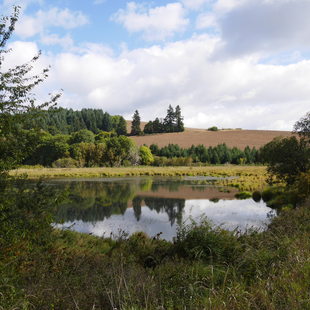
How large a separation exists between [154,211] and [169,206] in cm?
215

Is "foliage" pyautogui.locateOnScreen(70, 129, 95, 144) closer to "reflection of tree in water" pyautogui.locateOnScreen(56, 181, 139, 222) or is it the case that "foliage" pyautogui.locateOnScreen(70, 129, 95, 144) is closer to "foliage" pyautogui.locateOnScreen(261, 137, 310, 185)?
"reflection of tree in water" pyautogui.locateOnScreen(56, 181, 139, 222)

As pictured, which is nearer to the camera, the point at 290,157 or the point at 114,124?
the point at 290,157

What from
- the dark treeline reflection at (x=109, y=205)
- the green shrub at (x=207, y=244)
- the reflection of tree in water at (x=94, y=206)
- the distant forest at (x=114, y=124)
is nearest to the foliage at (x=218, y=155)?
the distant forest at (x=114, y=124)

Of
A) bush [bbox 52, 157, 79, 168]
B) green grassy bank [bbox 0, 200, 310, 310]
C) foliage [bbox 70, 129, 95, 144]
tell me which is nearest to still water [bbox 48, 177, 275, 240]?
green grassy bank [bbox 0, 200, 310, 310]

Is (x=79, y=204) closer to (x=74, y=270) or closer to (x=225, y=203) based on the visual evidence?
(x=225, y=203)

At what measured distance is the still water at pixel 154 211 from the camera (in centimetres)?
1567

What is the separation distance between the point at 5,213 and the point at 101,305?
2.90 meters

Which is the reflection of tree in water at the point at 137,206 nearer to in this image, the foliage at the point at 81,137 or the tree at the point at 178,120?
the foliage at the point at 81,137

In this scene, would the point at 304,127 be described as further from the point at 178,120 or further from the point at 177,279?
the point at 178,120

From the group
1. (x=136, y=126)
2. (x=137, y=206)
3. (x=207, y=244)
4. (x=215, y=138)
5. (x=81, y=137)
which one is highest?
(x=136, y=126)

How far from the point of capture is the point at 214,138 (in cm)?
10675

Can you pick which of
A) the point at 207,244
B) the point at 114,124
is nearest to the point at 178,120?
the point at 114,124

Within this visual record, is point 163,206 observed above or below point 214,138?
below

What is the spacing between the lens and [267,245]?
7066 millimetres
